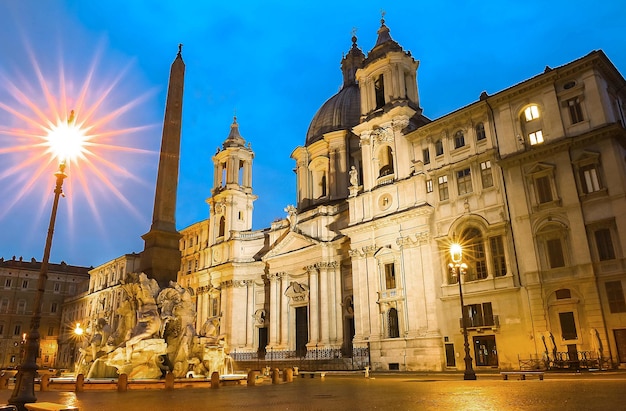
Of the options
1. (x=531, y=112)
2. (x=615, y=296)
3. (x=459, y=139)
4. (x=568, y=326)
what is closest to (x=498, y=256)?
(x=568, y=326)

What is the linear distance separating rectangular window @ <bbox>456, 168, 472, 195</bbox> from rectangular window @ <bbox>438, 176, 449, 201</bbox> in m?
0.92

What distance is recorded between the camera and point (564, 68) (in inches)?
1048

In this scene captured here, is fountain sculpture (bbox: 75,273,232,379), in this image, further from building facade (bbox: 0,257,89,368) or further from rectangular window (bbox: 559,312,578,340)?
building facade (bbox: 0,257,89,368)

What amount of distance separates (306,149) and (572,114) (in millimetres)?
29071

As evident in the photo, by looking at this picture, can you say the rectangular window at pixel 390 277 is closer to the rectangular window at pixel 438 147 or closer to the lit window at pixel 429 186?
the lit window at pixel 429 186

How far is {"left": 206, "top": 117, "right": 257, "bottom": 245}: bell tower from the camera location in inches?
2074

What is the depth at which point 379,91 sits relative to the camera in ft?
135

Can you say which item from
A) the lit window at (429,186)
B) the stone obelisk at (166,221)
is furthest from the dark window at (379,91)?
the stone obelisk at (166,221)

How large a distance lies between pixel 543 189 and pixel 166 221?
68.4 ft

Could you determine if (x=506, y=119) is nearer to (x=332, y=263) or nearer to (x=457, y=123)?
Result: (x=457, y=123)

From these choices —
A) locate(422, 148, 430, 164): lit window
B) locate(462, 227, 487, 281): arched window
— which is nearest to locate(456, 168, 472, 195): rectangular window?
locate(462, 227, 487, 281): arched window

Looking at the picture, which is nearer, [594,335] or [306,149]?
[594,335]

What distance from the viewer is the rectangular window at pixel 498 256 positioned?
2745 cm

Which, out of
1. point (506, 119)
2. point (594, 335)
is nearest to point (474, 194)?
point (506, 119)
